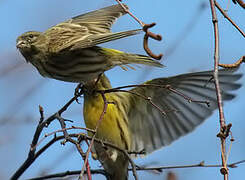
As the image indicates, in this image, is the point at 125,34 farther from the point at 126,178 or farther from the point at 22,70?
the point at 126,178

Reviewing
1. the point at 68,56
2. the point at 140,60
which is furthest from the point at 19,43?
the point at 140,60

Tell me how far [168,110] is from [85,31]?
1220 millimetres

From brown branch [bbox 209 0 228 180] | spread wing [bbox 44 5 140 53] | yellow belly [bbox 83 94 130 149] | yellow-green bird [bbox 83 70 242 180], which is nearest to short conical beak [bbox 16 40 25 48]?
spread wing [bbox 44 5 140 53]

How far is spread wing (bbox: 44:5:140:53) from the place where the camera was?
136 inches

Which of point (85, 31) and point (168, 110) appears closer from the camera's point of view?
point (85, 31)

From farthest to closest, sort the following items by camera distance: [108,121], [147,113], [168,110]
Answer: [147,113], [168,110], [108,121]

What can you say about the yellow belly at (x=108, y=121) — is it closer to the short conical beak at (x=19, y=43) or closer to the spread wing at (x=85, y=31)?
the spread wing at (x=85, y=31)

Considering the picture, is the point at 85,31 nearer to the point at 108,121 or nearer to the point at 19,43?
the point at 19,43

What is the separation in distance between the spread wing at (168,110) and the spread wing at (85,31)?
82cm

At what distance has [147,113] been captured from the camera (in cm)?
506

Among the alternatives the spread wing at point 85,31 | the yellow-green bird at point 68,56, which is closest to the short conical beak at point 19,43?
the yellow-green bird at point 68,56

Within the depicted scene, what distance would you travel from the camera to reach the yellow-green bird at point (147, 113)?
4.43m

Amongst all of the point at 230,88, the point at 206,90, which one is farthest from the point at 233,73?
the point at 206,90

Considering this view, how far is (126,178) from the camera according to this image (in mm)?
4480
